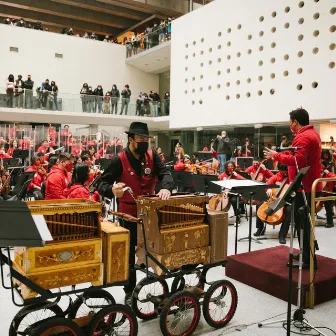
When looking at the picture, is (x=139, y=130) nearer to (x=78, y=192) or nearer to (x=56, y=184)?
(x=78, y=192)

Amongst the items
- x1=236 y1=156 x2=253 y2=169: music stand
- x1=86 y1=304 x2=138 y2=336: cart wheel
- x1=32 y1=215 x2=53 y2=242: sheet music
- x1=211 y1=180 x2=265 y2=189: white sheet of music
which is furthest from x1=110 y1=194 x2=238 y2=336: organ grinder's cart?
x1=236 y1=156 x2=253 y2=169: music stand

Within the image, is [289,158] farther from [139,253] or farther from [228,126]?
[228,126]

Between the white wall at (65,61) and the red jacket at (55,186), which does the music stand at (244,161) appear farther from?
the white wall at (65,61)

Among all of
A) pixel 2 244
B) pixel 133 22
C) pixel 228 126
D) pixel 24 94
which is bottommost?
pixel 2 244

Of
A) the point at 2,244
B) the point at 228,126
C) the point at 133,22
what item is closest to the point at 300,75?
the point at 228,126

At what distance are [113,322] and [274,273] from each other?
6.80ft

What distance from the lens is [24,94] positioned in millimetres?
18141

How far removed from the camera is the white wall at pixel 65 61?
22500 mm

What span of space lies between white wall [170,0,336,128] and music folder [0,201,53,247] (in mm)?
12670

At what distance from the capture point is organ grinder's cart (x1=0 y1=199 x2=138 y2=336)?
260cm

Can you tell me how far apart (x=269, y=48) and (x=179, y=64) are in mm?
5861

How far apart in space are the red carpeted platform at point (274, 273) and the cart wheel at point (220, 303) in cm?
83

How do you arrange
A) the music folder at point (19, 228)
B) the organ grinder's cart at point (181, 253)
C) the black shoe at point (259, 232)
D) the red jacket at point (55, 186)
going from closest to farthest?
the music folder at point (19, 228) < the organ grinder's cart at point (181, 253) < the red jacket at point (55, 186) < the black shoe at point (259, 232)

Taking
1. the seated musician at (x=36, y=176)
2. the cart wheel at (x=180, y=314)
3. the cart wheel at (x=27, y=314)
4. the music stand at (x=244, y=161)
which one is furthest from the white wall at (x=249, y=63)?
the cart wheel at (x=27, y=314)
